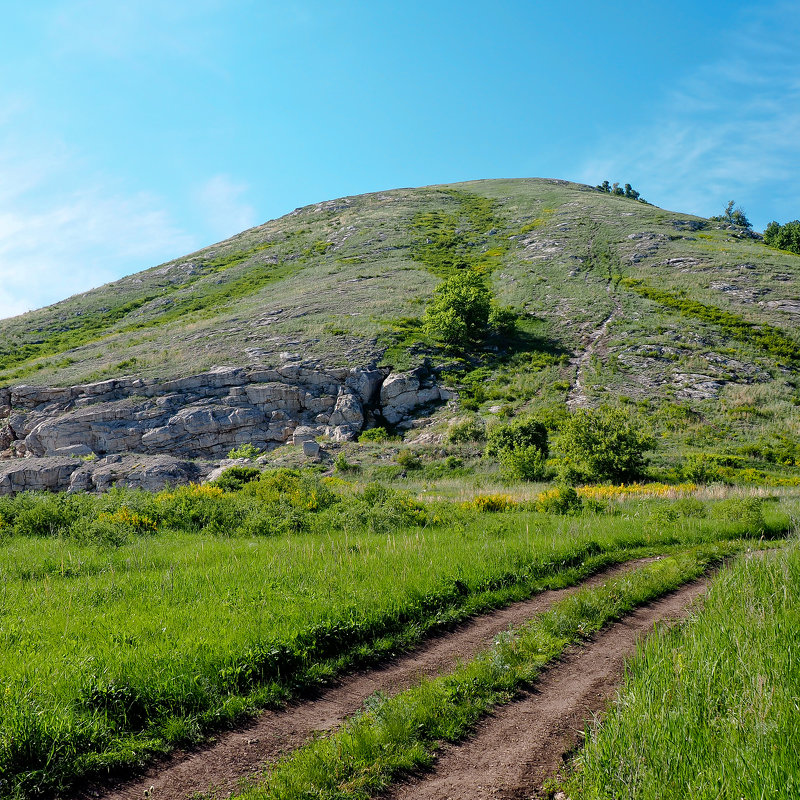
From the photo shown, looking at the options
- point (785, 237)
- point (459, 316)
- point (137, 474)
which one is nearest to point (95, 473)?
point (137, 474)

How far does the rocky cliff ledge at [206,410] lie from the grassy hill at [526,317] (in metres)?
2.42

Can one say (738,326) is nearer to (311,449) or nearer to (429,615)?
(311,449)

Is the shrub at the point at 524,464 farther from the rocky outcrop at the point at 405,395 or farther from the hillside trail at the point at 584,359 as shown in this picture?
the rocky outcrop at the point at 405,395

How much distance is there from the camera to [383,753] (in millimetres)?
4527

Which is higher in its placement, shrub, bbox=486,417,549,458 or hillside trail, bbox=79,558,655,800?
shrub, bbox=486,417,549,458

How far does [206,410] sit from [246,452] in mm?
5323

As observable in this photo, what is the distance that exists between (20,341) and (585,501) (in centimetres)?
7280

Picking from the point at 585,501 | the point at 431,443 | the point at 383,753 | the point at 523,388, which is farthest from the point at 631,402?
the point at 383,753

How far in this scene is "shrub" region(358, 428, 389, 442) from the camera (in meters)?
38.6

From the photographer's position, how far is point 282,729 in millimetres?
5152

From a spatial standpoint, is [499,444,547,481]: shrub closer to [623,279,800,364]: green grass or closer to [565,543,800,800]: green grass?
[565,543,800,800]: green grass

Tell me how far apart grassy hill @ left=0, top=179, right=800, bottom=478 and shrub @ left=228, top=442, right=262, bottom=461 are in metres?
10.2

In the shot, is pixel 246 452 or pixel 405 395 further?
pixel 405 395

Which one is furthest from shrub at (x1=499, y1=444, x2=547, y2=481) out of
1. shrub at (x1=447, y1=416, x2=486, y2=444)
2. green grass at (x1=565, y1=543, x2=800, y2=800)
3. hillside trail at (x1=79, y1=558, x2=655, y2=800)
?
green grass at (x1=565, y1=543, x2=800, y2=800)
